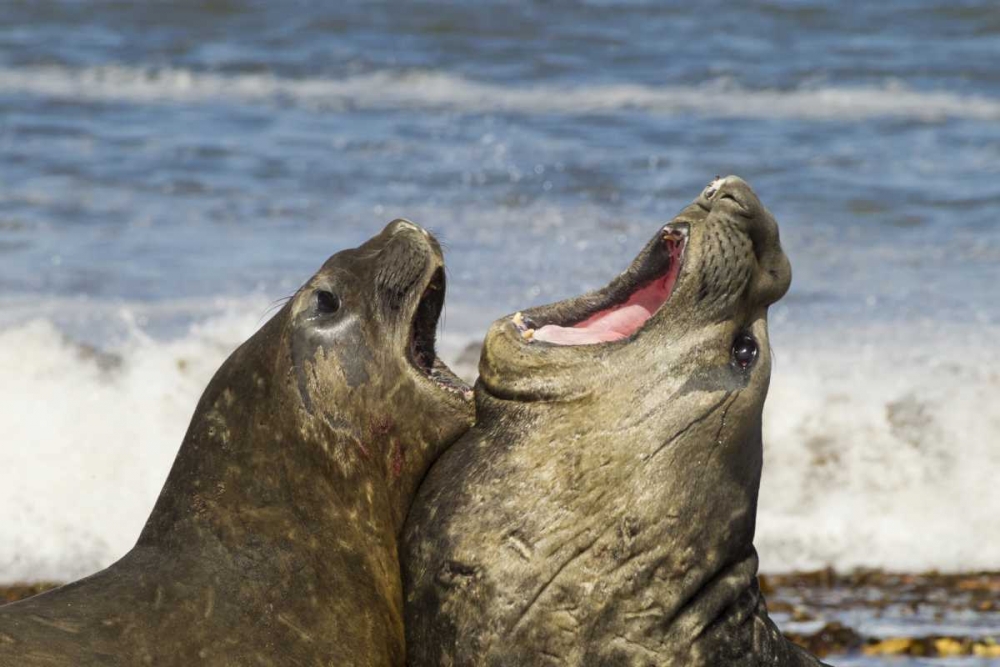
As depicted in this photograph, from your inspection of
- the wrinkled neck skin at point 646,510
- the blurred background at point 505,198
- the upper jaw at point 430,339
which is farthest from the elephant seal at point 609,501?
the blurred background at point 505,198

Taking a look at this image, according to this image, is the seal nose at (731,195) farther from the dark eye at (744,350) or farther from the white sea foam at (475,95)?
the white sea foam at (475,95)

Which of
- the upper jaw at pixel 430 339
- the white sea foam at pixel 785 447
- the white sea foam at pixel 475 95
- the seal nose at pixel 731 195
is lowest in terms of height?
the white sea foam at pixel 785 447

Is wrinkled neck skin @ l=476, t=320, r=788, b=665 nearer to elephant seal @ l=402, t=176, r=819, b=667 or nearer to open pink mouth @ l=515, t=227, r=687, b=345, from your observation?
elephant seal @ l=402, t=176, r=819, b=667

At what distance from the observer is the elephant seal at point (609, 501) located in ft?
15.1

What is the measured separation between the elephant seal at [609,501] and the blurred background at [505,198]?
2.88m

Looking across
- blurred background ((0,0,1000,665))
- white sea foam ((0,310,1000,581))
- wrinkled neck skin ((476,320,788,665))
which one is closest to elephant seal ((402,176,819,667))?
wrinkled neck skin ((476,320,788,665))

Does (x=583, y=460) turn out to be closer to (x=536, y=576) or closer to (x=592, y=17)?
(x=536, y=576)

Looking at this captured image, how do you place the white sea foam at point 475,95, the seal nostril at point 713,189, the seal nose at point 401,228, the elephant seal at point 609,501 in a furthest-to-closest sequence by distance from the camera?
the white sea foam at point 475,95
the seal nose at point 401,228
the seal nostril at point 713,189
the elephant seal at point 609,501

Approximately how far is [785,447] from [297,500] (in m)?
4.96

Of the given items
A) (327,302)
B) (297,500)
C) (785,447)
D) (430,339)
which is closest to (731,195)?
(430,339)

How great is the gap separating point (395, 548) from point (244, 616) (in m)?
0.46

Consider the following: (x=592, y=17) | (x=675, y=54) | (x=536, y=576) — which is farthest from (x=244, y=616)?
(x=592, y=17)

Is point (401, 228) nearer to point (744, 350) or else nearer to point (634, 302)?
point (634, 302)

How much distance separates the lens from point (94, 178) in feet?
52.8
